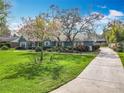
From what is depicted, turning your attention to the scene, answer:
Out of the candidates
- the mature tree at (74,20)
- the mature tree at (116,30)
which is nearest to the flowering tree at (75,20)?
the mature tree at (74,20)

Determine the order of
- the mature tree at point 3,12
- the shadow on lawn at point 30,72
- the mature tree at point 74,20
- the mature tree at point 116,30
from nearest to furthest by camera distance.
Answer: the shadow on lawn at point 30,72 → the mature tree at point 3,12 → the mature tree at point 74,20 → the mature tree at point 116,30

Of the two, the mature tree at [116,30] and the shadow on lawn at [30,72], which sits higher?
the mature tree at [116,30]

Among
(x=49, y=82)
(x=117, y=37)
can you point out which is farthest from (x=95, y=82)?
(x=117, y=37)

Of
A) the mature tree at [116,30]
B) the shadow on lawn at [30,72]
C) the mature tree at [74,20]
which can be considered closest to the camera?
the shadow on lawn at [30,72]

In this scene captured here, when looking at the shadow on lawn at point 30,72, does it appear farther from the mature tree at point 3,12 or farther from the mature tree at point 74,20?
the mature tree at point 74,20

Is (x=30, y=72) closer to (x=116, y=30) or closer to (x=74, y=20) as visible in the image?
(x=74, y=20)

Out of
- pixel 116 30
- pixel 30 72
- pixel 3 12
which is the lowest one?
pixel 30 72

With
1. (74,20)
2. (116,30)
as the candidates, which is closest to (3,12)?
(74,20)

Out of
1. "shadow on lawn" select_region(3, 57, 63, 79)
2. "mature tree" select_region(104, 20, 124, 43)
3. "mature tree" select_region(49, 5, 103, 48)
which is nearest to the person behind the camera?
"shadow on lawn" select_region(3, 57, 63, 79)

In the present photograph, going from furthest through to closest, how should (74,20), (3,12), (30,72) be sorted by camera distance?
(74,20), (3,12), (30,72)

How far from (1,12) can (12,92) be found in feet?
63.0

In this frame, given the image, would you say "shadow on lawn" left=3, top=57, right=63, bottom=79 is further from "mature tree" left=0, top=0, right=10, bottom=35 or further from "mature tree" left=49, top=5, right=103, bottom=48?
"mature tree" left=49, top=5, right=103, bottom=48

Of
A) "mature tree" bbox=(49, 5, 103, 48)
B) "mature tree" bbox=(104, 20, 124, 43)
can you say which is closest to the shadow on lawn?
"mature tree" bbox=(49, 5, 103, 48)

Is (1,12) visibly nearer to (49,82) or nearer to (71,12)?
(71,12)
